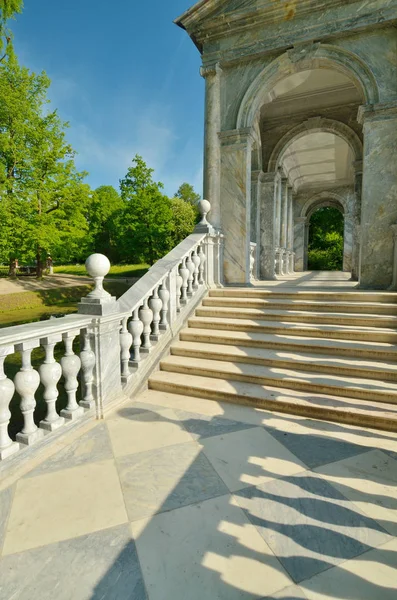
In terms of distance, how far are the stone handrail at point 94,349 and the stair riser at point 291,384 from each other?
48 cm

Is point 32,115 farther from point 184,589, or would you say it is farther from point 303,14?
point 184,589

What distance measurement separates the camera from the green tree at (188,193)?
5656 cm

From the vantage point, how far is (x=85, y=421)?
130 inches

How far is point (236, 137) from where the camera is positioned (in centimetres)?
685

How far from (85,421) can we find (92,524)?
1397 millimetres

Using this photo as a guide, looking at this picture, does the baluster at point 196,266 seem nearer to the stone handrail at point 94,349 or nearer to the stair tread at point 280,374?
the stone handrail at point 94,349

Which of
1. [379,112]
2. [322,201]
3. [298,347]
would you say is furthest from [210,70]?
[322,201]

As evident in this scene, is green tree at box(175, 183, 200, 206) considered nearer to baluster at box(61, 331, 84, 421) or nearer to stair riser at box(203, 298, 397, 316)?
stair riser at box(203, 298, 397, 316)

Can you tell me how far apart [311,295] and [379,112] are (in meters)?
3.56

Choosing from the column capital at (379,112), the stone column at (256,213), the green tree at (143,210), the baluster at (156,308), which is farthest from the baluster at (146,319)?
the green tree at (143,210)

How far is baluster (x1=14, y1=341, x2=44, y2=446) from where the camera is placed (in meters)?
2.62

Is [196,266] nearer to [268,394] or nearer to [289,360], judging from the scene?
[289,360]

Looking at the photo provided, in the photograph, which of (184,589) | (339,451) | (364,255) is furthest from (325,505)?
(364,255)

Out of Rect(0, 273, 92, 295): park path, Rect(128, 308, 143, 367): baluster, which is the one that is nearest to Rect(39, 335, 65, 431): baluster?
Rect(128, 308, 143, 367): baluster
